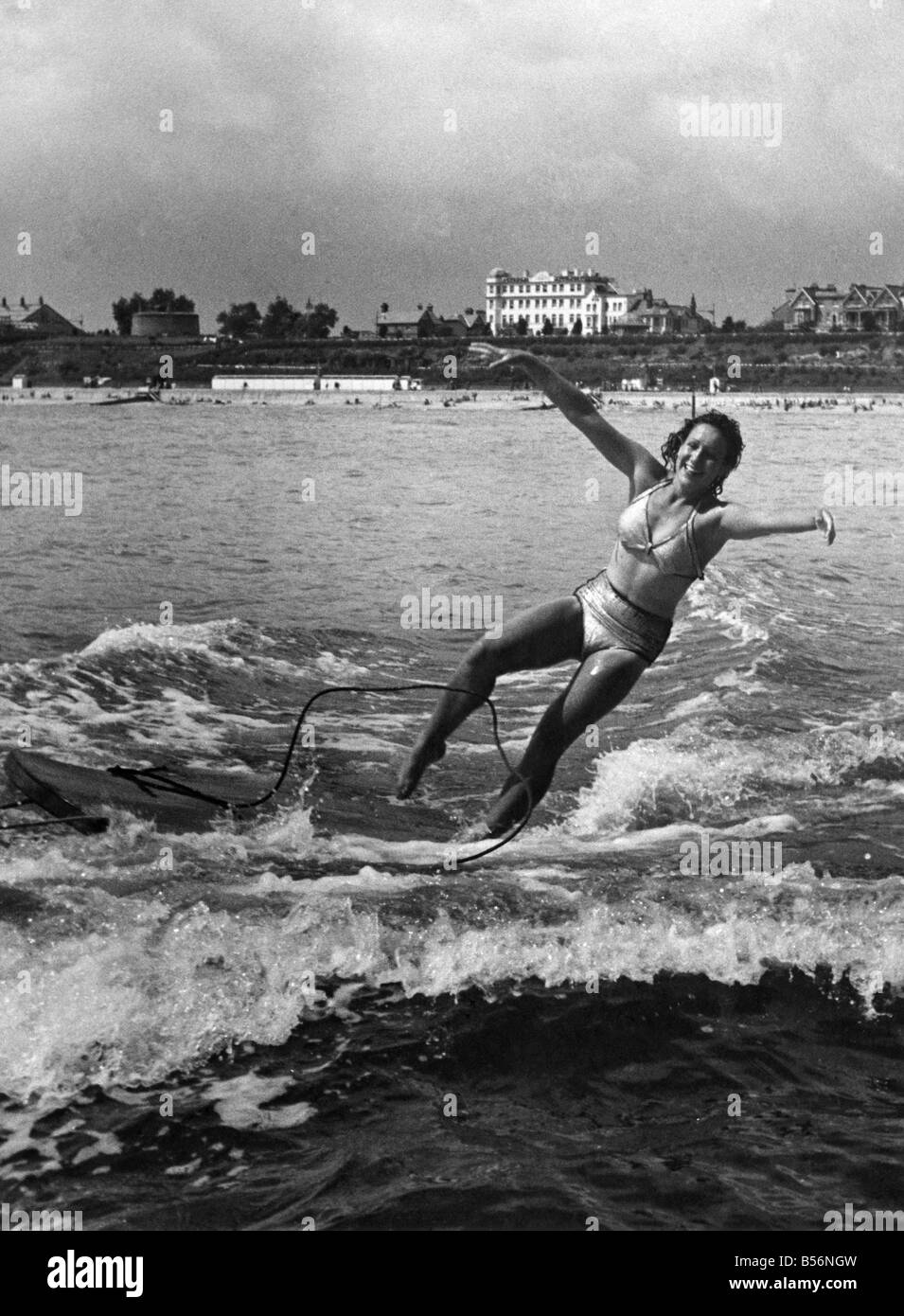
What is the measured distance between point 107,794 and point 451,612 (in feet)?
37.5

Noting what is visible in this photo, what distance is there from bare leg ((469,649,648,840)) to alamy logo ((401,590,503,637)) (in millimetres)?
10309

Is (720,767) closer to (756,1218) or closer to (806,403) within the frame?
(756,1218)

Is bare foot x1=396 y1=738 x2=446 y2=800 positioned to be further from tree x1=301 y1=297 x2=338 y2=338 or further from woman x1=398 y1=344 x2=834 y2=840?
tree x1=301 y1=297 x2=338 y2=338

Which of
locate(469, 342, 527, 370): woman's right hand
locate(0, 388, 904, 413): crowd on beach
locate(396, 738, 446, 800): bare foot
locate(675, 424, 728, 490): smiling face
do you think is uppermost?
locate(0, 388, 904, 413): crowd on beach

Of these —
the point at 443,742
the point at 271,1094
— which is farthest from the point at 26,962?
Result: the point at 443,742

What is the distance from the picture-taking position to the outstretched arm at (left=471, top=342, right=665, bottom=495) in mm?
5664

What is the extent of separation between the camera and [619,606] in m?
6.00

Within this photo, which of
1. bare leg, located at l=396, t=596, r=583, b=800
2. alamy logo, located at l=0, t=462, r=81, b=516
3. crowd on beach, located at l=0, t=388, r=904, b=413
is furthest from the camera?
crowd on beach, located at l=0, t=388, r=904, b=413

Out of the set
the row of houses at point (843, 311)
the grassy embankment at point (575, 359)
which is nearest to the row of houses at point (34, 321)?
the grassy embankment at point (575, 359)
